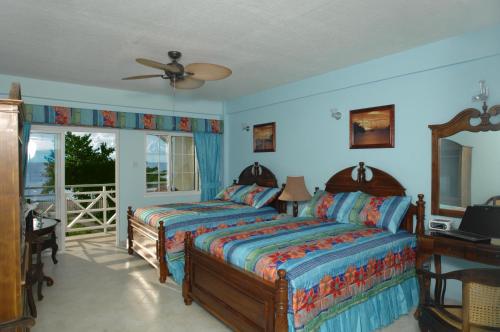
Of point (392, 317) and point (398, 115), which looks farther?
point (398, 115)

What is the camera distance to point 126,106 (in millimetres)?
5066

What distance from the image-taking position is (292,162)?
15.4 feet

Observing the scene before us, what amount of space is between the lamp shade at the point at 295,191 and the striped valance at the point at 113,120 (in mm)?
2264

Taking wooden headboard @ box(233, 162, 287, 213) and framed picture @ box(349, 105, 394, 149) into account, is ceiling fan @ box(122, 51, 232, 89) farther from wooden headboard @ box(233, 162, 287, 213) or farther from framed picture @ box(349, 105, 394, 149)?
wooden headboard @ box(233, 162, 287, 213)

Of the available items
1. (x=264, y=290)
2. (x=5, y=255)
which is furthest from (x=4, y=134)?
(x=264, y=290)

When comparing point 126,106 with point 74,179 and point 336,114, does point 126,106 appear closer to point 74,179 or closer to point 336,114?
point 74,179

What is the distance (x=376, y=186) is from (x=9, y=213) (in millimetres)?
3343

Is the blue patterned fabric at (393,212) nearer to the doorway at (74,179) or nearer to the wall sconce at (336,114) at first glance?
the wall sconce at (336,114)

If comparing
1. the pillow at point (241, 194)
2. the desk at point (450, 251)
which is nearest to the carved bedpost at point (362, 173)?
the desk at point (450, 251)

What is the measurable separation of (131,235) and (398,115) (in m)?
3.86

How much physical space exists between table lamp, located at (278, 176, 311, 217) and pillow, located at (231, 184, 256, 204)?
0.80 meters

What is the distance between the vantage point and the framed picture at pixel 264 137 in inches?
198

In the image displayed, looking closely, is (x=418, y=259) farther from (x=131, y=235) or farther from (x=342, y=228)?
(x=131, y=235)

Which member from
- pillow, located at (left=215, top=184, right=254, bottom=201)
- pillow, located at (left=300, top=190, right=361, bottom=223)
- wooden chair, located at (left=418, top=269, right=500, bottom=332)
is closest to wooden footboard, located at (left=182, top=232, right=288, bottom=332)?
wooden chair, located at (left=418, top=269, right=500, bottom=332)
